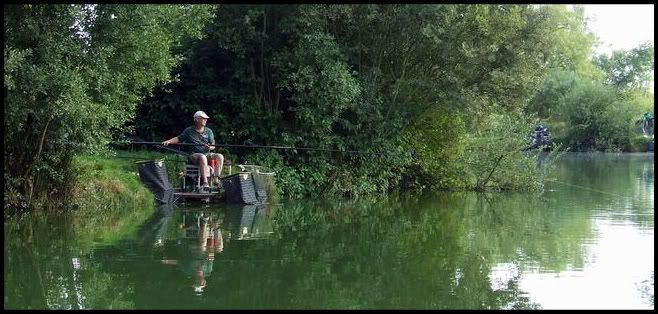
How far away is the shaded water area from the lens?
7891mm

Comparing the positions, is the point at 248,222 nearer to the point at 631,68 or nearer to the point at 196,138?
the point at 196,138

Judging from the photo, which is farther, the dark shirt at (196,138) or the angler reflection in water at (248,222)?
the dark shirt at (196,138)

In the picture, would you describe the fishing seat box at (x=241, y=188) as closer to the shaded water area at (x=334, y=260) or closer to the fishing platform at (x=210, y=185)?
the fishing platform at (x=210, y=185)

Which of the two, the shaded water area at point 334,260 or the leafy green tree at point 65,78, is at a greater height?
the leafy green tree at point 65,78

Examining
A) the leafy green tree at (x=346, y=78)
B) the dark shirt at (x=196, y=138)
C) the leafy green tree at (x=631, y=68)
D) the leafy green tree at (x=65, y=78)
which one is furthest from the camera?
the leafy green tree at (x=631, y=68)

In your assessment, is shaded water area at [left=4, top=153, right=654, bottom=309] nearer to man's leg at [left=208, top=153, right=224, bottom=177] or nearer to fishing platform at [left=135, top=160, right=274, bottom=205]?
fishing platform at [left=135, top=160, right=274, bottom=205]

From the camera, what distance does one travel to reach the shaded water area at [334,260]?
25.9 ft

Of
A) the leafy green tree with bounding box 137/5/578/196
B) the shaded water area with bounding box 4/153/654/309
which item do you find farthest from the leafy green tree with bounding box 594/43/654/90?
the shaded water area with bounding box 4/153/654/309

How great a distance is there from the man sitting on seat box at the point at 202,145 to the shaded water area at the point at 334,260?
758 millimetres

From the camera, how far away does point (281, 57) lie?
18.9 metres

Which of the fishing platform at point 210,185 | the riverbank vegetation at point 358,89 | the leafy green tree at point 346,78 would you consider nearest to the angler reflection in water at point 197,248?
the fishing platform at point 210,185

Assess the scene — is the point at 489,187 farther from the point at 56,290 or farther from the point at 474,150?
the point at 56,290

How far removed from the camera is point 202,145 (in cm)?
1603

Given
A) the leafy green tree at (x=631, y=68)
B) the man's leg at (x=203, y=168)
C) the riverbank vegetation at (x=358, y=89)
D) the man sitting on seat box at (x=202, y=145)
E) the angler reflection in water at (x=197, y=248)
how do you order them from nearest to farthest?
1. the angler reflection in water at (x=197, y=248)
2. the man's leg at (x=203, y=168)
3. the man sitting on seat box at (x=202, y=145)
4. the riverbank vegetation at (x=358, y=89)
5. the leafy green tree at (x=631, y=68)
